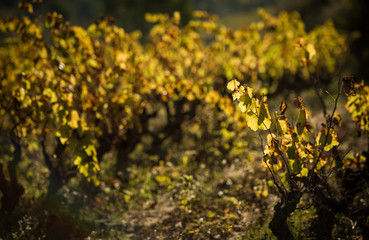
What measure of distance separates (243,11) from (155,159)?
240ft

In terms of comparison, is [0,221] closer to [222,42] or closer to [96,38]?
[96,38]

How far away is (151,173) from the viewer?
245 inches

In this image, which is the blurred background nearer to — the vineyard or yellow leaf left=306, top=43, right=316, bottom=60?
yellow leaf left=306, top=43, right=316, bottom=60

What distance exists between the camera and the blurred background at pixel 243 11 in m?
15.5

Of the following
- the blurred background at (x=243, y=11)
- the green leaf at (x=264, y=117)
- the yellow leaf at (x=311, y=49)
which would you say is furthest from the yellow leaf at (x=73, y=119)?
the yellow leaf at (x=311, y=49)

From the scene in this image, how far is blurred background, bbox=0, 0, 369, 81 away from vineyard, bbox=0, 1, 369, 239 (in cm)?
86

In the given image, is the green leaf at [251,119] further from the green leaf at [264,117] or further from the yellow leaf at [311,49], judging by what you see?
the yellow leaf at [311,49]

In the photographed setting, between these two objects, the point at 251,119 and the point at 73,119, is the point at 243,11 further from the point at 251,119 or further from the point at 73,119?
the point at 251,119

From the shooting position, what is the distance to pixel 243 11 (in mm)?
72938

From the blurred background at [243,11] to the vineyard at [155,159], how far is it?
86 centimetres

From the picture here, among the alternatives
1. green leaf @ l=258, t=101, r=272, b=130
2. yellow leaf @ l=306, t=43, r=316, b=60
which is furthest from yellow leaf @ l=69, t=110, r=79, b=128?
yellow leaf @ l=306, t=43, r=316, b=60

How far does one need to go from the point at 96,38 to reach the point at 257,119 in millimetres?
5065

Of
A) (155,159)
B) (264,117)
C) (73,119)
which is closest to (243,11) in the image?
(155,159)

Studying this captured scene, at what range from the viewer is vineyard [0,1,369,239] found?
335cm
